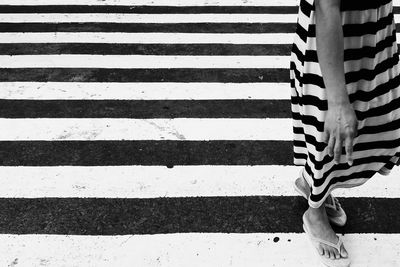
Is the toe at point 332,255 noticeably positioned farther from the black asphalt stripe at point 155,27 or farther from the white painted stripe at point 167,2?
the white painted stripe at point 167,2

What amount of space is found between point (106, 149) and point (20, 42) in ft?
8.41

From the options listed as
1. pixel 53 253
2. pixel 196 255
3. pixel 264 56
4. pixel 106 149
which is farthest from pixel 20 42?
pixel 196 255

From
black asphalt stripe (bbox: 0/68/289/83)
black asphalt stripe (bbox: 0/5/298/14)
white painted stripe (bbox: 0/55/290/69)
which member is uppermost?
black asphalt stripe (bbox: 0/5/298/14)

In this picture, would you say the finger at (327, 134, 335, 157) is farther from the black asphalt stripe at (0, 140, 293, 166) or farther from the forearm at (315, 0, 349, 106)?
the black asphalt stripe at (0, 140, 293, 166)

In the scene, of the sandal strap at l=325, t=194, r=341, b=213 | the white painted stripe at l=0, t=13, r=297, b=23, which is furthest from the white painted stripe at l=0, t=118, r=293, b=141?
the white painted stripe at l=0, t=13, r=297, b=23

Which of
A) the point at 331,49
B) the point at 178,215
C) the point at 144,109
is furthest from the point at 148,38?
the point at 331,49

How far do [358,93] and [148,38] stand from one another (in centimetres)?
370

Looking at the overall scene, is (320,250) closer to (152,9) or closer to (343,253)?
(343,253)

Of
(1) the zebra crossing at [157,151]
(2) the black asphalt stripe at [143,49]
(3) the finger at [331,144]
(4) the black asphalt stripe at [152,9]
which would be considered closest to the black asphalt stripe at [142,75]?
(1) the zebra crossing at [157,151]

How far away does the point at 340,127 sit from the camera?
2.06 m

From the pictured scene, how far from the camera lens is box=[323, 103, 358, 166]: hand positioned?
205 centimetres

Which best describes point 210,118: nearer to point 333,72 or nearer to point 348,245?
point 348,245

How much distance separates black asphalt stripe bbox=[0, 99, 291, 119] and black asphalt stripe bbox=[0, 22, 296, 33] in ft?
5.64

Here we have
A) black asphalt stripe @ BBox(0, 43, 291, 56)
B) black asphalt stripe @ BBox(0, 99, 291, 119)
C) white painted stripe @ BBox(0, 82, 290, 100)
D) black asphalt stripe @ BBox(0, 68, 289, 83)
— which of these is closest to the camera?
black asphalt stripe @ BBox(0, 99, 291, 119)
